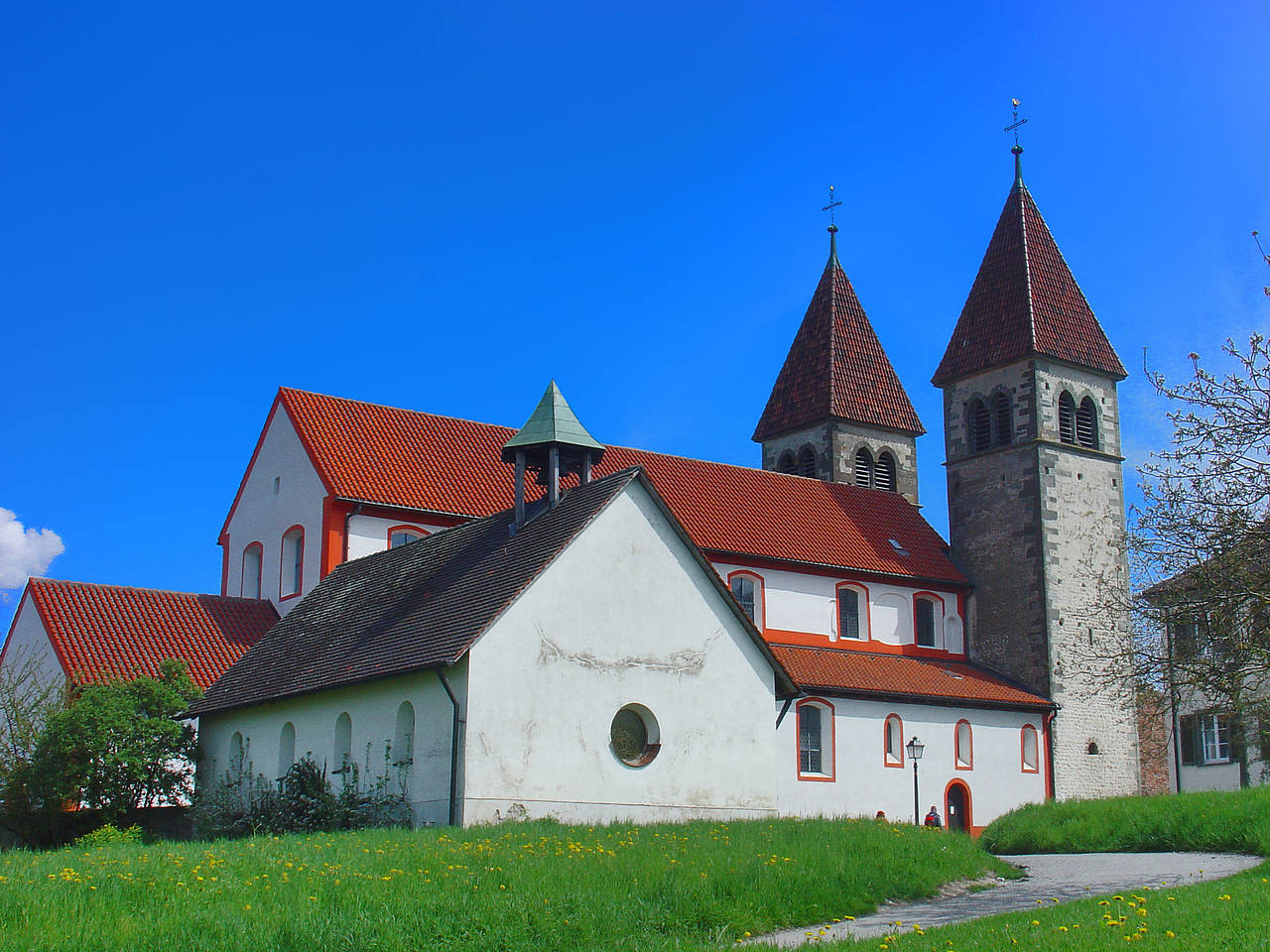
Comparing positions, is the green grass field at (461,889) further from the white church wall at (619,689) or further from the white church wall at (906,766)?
the white church wall at (906,766)

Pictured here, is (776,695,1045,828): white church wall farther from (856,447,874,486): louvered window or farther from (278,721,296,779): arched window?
(278,721,296,779): arched window

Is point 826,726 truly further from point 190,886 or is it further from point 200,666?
point 190,886

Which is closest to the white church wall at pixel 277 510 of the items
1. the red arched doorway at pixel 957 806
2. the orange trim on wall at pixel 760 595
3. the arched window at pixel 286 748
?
the arched window at pixel 286 748

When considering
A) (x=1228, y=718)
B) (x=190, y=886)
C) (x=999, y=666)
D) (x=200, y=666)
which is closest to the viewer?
(x=190, y=886)

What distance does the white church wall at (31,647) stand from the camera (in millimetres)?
33031

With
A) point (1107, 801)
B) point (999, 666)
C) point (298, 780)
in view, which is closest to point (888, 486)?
point (999, 666)

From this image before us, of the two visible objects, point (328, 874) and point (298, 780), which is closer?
point (328, 874)

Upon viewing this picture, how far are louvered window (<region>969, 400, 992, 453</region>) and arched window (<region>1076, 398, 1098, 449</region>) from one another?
9.28 feet

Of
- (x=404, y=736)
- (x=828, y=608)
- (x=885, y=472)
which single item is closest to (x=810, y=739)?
(x=828, y=608)

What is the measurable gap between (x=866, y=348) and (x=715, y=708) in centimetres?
3198

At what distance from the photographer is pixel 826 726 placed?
3822 centimetres

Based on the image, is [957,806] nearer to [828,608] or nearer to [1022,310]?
[828,608]

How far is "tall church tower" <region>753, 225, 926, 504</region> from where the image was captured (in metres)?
52.3

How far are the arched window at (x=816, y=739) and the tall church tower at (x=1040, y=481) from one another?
846cm
